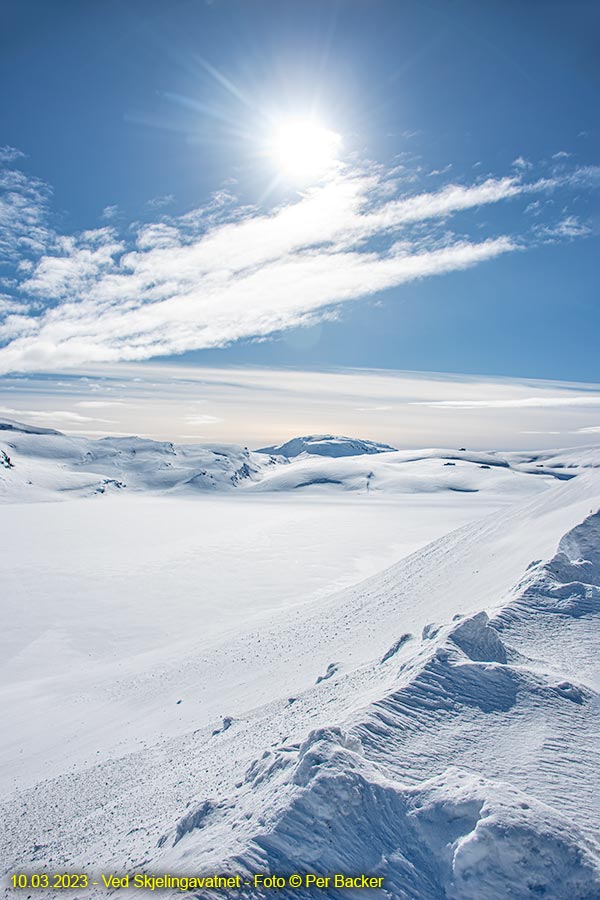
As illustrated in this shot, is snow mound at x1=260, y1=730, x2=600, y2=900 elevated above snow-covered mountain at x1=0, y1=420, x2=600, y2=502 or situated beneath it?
elevated above

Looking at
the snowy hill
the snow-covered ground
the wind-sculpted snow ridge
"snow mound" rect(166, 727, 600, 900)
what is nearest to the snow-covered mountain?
the snow-covered ground

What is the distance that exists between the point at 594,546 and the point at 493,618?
16.0 feet

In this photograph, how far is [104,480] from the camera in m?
153

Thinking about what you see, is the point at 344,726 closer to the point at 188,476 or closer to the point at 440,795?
the point at 440,795

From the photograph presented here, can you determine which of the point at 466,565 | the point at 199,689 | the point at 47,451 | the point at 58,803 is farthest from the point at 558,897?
the point at 47,451

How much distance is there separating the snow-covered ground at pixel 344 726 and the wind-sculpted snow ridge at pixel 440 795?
0.06 ft

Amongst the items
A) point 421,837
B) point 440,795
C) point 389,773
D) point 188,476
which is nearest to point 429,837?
point 421,837

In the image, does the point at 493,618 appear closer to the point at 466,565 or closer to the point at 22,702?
the point at 466,565

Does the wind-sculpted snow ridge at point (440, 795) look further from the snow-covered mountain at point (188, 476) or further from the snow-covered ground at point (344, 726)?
the snow-covered mountain at point (188, 476)

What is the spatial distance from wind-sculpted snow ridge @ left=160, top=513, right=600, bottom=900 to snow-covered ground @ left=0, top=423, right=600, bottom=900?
19 millimetres

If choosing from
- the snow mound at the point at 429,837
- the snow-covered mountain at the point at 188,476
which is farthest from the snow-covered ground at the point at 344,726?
the snow-covered mountain at the point at 188,476

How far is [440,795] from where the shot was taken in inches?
189

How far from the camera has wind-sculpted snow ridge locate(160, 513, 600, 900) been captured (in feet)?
13.9

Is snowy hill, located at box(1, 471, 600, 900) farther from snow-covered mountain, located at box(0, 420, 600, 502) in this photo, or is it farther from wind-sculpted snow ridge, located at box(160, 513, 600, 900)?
snow-covered mountain, located at box(0, 420, 600, 502)
